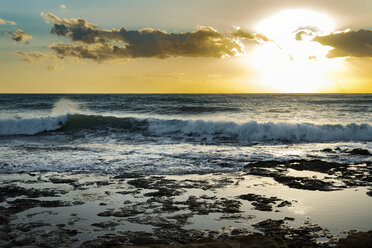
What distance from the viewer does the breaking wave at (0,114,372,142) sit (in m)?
17.9

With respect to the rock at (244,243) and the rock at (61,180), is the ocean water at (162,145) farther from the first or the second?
the rock at (244,243)

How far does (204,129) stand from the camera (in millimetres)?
19938

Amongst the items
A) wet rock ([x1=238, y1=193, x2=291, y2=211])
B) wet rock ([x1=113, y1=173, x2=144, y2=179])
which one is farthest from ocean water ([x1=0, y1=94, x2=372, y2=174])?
wet rock ([x1=238, y1=193, x2=291, y2=211])

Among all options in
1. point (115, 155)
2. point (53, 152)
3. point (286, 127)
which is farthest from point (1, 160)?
point (286, 127)

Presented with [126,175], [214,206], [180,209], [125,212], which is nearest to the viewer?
[125,212]

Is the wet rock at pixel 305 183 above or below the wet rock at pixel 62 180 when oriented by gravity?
above

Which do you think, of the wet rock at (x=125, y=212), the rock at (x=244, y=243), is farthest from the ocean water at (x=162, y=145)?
the rock at (x=244, y=243)

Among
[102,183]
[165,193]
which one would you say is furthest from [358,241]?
[102,183]

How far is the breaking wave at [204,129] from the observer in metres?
17.9

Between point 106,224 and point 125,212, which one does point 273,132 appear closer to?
point 125,212

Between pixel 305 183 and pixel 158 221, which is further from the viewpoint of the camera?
pixel 305 183

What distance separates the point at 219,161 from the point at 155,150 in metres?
3.40

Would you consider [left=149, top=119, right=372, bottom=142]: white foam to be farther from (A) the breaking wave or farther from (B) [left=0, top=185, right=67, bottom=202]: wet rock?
(B) [left=0, top=185, right=67, bottom=202]: wet rock

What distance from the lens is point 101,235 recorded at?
472 cm
